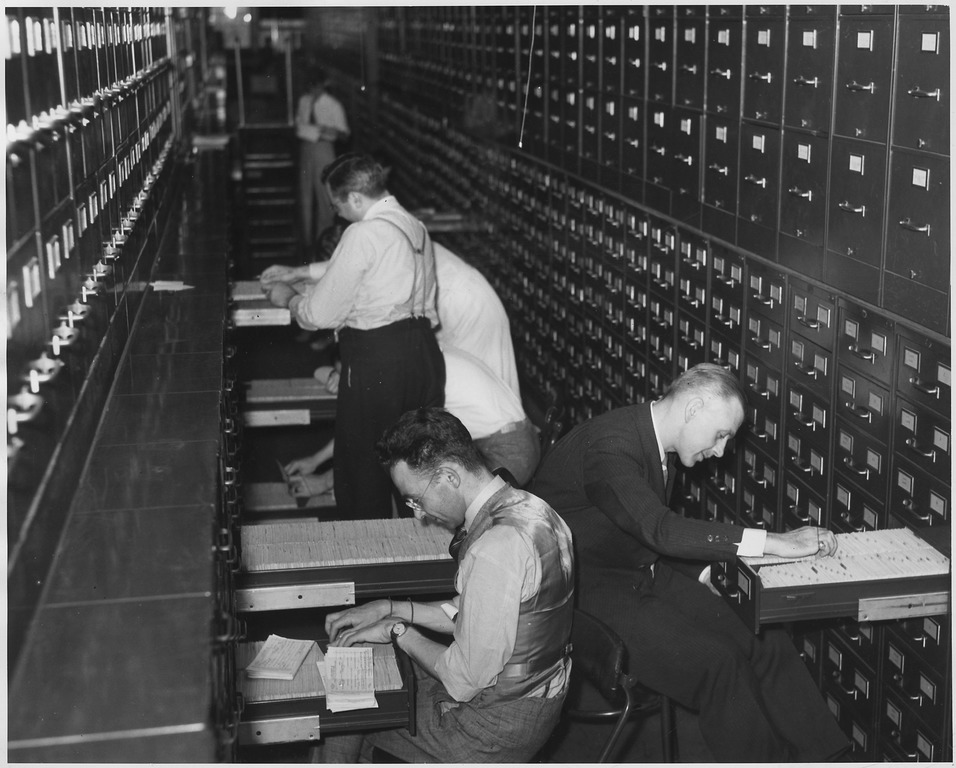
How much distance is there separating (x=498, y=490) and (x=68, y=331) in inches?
37.3

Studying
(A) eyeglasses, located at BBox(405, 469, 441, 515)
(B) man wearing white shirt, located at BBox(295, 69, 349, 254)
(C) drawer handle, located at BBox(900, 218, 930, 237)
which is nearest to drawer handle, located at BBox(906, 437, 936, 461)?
(C) drawer handle, located at BBox(900, 218, 930, 237)

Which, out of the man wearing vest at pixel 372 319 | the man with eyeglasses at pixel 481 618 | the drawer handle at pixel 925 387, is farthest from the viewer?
the man wearing vest at pixel 372 319

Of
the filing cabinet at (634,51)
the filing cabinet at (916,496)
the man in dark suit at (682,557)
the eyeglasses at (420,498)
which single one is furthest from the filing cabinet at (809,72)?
the eyeglasses at (420,498)

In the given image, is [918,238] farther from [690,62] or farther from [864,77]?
[690,62]

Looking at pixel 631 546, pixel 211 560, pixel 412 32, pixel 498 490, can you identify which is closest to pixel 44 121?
pixel 211 560

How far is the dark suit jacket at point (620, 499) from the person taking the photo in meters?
2.83

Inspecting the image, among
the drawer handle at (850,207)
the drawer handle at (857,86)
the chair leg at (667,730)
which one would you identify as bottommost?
the chair leg at (667,730)

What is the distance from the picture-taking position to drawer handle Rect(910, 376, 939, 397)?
2764 mm

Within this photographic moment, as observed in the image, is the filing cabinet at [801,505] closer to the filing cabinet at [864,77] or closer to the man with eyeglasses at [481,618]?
the filing cabinet at [864,77]

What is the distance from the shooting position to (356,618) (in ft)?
8.89

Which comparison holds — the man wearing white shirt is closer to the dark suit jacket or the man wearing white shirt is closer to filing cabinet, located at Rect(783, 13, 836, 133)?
filing cabinet, located at Rect(783, 13, 836, 133)

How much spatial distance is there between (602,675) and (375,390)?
192cm

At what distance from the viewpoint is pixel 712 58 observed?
157 inches

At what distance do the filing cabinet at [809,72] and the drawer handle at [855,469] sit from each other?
0.91 meters
